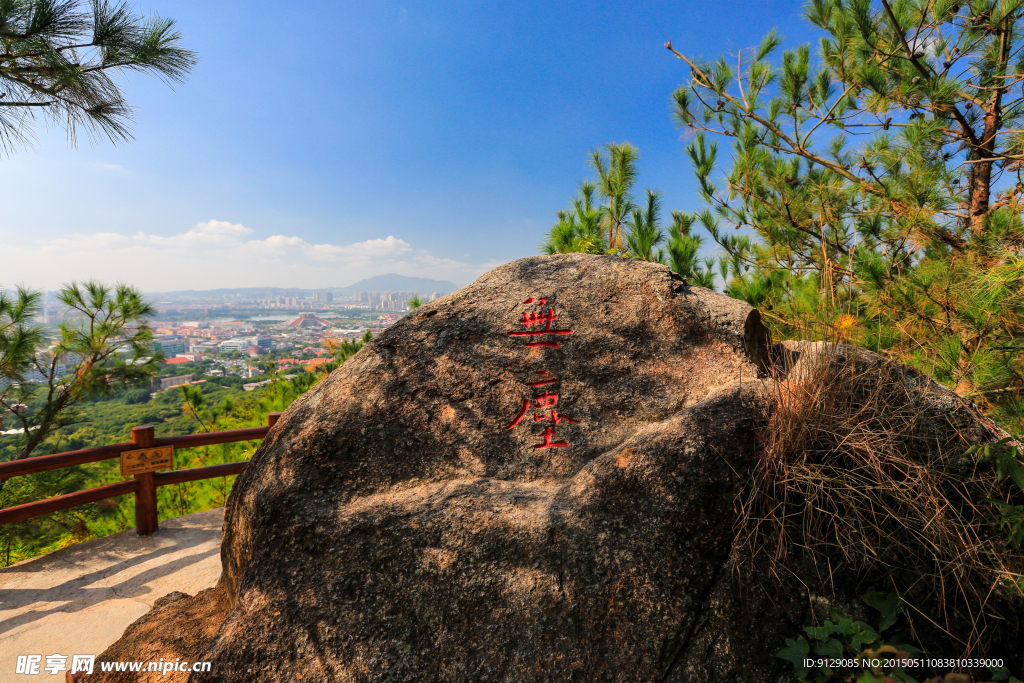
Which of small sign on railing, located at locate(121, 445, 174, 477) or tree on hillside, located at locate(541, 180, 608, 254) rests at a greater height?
tree on hillside, located at locate(541, 180, 608, 254)

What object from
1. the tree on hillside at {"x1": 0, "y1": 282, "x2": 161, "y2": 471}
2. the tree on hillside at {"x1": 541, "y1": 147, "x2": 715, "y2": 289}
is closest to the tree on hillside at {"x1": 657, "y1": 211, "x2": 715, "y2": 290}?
the tree on hillside at {"x1": 541, "y1": 147, "x2": 715, "y2": 289}

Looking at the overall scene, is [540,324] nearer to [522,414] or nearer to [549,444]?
[522,414]

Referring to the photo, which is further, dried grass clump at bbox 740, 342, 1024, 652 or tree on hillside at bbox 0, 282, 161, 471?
tree on hillside at bbox 0, 282, 161, 471

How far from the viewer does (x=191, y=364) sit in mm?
15969

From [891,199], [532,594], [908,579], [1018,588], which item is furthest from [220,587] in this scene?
[891,199]

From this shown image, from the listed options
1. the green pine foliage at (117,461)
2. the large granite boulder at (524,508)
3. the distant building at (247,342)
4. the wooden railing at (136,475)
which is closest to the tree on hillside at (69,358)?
the green pine foliage at (117,461)

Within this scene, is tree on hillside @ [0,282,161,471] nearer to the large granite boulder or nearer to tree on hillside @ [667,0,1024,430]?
the large granite boulder

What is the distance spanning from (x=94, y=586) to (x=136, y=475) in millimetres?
897

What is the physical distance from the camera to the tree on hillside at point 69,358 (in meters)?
5.52

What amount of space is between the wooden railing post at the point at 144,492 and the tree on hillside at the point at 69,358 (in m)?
2.74

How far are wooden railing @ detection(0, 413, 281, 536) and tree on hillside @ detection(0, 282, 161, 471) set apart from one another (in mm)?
2636

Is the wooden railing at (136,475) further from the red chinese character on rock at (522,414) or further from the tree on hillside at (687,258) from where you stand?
the tree on hillside at (687,258)

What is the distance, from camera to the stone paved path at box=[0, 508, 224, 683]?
9.45 feet

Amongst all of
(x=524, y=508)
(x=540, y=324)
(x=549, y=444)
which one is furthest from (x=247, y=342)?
(x=524, y=508)
